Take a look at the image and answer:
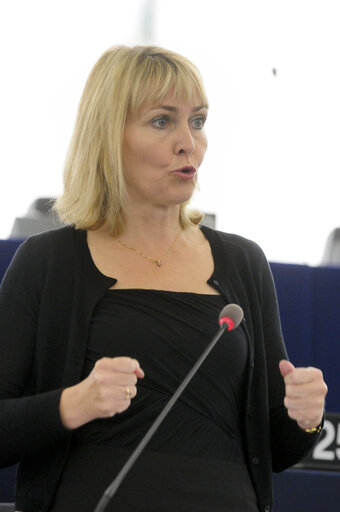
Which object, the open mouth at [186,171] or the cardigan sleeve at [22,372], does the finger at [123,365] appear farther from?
the open mouth at [186,171]

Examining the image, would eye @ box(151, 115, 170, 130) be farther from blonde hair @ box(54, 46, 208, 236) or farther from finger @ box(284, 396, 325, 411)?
finger @ box(284, 396, 325, 411)

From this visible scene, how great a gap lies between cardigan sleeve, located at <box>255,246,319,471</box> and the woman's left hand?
15 centimetres

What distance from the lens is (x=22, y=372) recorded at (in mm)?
1432

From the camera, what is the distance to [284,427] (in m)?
1.51

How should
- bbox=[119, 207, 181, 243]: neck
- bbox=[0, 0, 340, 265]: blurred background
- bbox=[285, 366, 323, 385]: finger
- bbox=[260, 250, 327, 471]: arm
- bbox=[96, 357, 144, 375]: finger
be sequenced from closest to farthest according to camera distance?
bbox=[96, 357, 144, 375]: finger < bbox=[285, 366, 323, 385]: finger < bbox=[260, 250, 327, 471]: arm < bbox=[119, 207, 181, 243]: neck < bbox=[0, 0, 340, 265]: blurred background

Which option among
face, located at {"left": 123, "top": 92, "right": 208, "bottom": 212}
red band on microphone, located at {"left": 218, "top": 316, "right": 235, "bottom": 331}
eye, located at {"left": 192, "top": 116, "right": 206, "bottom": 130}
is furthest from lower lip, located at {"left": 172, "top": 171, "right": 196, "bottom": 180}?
red band on microphone, located at {"left": 218, "top": 316, "right": 235, "bottom": 331}

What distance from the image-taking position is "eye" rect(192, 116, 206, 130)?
61.6 inches

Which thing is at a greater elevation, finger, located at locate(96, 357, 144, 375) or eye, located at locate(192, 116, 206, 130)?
eye, located at locate(192, 116, 206, 130)

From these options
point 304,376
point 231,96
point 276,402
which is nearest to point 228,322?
point 304,376

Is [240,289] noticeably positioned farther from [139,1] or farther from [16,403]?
[139,1]

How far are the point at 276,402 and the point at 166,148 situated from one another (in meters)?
0.49

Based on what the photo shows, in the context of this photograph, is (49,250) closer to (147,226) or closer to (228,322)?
(147,226)

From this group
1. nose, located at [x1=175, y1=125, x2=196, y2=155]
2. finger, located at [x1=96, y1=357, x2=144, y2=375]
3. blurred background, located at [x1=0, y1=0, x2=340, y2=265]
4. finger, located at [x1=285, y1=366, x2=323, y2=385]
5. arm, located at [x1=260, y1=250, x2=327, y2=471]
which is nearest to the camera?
finger, located at [x1=96, y1=357, x2=144, y2=375]

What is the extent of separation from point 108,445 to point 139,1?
370cm
